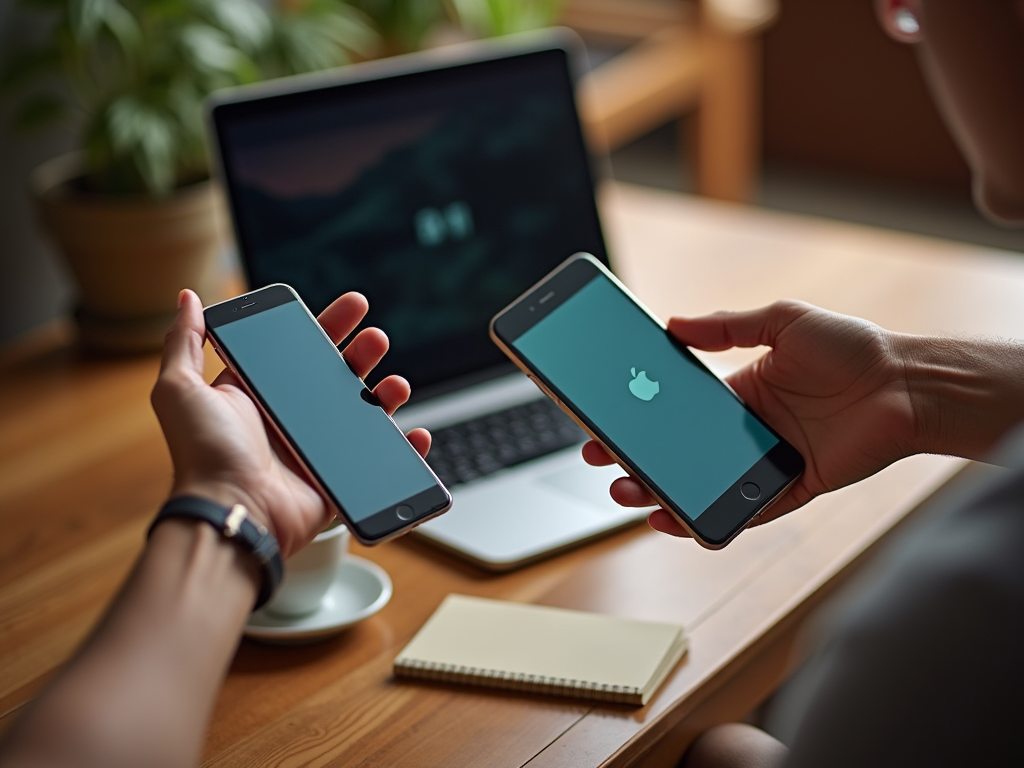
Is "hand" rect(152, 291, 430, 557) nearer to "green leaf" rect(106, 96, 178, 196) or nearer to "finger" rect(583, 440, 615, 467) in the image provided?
"finger" rect(583, 440, 615, 467)

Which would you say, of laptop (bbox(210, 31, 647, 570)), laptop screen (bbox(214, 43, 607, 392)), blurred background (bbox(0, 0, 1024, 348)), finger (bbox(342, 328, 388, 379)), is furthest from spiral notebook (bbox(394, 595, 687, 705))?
blurred background (bbox(0, 0, 1024, 348))

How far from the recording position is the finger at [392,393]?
33.2 inches

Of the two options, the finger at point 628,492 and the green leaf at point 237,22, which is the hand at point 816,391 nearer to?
the finger at point 628,492

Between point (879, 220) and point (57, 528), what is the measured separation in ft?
10.1

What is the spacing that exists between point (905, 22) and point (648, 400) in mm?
400

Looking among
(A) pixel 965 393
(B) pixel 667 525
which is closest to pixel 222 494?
(B) pixel 667 525

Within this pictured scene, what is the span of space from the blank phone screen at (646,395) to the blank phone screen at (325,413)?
16 cm

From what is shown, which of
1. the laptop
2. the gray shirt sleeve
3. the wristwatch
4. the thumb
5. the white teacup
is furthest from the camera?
the laptop

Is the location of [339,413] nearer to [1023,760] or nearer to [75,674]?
[75,674]

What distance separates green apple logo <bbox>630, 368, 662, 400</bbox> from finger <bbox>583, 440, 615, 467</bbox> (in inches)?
2.1

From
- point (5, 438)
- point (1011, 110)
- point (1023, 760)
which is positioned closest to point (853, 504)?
point (1011, 110)

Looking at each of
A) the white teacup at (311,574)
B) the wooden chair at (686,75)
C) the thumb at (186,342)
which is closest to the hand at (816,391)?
the white teacup at (311,574)

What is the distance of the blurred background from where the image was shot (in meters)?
1.38

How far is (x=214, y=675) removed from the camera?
2.09ft
